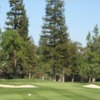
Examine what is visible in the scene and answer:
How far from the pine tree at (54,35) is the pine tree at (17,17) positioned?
11.6 feet

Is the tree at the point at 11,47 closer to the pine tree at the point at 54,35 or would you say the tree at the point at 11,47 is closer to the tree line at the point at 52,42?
the tree line at the point at 52,42

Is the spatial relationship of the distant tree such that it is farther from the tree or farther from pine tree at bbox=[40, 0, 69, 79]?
the tree

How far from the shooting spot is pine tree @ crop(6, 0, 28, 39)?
195ft

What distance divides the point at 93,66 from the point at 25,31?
44.2 ft

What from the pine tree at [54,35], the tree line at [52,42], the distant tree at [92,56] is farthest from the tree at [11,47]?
the distant tree at [92,56]

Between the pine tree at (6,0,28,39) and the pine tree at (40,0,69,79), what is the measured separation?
11.6ft

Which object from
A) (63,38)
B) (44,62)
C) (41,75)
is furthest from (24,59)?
(41,75)

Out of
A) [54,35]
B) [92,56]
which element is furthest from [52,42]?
[92,56]

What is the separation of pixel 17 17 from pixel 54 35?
7.10m

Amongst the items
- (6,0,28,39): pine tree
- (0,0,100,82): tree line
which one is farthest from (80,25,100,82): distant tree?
(6,0,28,39): pine tree

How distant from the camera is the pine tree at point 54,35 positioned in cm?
6062

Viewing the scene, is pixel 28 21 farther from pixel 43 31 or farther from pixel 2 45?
pixel 2 45

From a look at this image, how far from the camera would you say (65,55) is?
215 ft

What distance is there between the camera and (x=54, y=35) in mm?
61188
